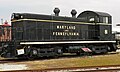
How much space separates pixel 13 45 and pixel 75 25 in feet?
21.3

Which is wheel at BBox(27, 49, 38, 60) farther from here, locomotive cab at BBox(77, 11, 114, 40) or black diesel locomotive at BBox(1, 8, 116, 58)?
locomotive cab at BBox(77, 11, 114, 40)

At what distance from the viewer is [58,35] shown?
63.6 feet

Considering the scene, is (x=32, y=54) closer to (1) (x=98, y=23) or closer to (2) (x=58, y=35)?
(2) (x=58, y=35)

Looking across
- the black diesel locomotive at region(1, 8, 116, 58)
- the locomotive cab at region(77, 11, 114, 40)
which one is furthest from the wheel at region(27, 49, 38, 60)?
the locomotive cab at region(77, 11, 114, 40)

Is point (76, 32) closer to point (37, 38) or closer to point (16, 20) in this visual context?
point (37, 38)

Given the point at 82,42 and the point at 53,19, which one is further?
A: the point at 82,42

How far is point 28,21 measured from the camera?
17.6m

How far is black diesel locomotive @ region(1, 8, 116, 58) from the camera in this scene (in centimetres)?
1709

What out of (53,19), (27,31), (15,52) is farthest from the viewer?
(53,19)

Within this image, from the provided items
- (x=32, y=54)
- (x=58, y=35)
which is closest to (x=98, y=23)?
(x=58, y=35)

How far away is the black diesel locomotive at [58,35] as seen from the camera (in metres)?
17.1

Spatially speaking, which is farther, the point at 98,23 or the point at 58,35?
the point at 98,23

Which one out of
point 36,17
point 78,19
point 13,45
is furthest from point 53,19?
point 13,45

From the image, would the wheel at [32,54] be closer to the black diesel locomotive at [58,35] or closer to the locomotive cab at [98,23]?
the black diesel locomotive at [58,35]
